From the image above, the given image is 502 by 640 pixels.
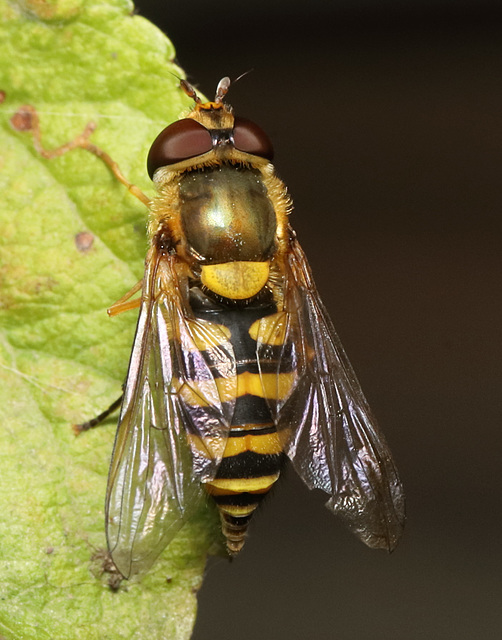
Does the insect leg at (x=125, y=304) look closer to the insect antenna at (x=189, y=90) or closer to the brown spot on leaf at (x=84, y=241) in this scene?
the brown spot on leaf at (x=84, y=241)

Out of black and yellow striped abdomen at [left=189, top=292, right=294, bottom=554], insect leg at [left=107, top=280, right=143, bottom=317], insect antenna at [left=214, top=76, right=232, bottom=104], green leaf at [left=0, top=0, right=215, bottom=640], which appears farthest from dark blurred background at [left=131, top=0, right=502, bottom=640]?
insect leg at [left=107, top=280, right=143, bottom=317]

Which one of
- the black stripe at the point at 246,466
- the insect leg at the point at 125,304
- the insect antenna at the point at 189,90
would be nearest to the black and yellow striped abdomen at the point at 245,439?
the black stripe at the point at 246,466

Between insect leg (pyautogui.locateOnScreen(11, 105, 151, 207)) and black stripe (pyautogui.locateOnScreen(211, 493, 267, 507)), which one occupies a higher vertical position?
insect leg (pyautogui.locateOnScreen(11, 105, 151, 207))

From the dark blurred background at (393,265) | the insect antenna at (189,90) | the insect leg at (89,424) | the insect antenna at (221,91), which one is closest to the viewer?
the insect leg at (89,424)

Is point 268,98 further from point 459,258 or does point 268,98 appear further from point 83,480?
point 83,480

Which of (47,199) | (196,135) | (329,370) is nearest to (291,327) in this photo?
(329,370)

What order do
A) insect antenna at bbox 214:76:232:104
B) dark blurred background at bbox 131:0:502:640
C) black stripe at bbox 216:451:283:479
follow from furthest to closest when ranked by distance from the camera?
1. dark blurred background at bbox 131:0:502:640
2. insect antenna at bbox 214:76:232:104
3. black stripe at bbox 216:451:283:479

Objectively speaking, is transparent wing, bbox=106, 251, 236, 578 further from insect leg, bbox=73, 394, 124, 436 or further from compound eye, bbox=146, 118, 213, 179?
compound eye, bbox=146, 118, 213, 179

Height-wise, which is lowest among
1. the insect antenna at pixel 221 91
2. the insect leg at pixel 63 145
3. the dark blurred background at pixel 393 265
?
the dark blurred background at pixel 393 265
